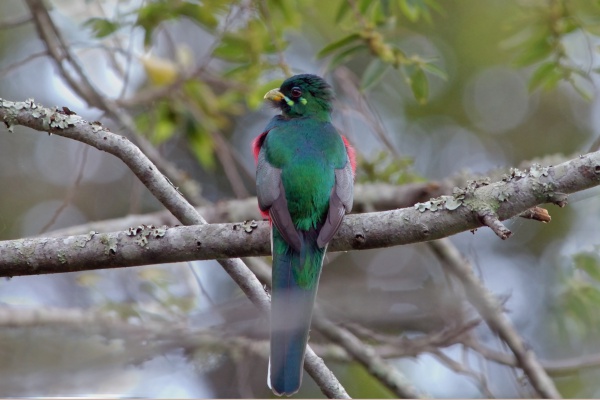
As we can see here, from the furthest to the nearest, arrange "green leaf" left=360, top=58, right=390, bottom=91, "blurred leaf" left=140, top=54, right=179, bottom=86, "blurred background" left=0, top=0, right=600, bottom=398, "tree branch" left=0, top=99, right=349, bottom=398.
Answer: "blurred leaf" left=140, top=54, right=179, bottom=86
"green leaf" left=360, top=58, right=390, bottom=91
"blurred background" left=0, top=0, right=600, bottom=398
"tree branch" left=0, top=99, right=349, bottom=398

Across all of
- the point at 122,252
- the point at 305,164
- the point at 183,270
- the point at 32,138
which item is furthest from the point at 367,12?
the point at 32,138

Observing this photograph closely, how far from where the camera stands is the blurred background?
457 cm

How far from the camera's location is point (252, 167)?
9.02 m

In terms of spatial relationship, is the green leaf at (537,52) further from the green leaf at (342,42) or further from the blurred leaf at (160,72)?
the blurred leaf at (160,72)

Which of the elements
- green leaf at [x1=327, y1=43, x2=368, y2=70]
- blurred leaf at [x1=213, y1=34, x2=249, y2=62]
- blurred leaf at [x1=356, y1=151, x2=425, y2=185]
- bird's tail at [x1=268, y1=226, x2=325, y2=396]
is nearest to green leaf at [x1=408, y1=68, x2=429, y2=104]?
green leaf at [x1=327, y1=43, x2=368, y2=70]

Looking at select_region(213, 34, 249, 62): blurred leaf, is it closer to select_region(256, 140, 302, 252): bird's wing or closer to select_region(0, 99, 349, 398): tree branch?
select_region(256, 140, 302, 252): bird's wing

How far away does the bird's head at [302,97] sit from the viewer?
524 cm

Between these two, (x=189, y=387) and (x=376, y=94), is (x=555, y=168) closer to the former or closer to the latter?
(x=189, y=387)

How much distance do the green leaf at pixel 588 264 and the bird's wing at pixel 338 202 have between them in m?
1.85

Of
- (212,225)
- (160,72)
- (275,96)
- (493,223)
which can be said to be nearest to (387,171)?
(275,96)

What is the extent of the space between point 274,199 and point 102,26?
2.74 m

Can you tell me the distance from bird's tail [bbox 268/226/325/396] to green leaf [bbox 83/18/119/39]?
9.57 feet

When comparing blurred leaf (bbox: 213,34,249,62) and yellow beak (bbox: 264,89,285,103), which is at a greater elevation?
blurred leaf (bbox: 213,34,249,62)

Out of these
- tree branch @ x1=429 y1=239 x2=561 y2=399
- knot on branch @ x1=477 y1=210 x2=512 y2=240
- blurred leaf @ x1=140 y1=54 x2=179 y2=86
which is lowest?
tree branch @ x1=429 y1=239 x2=561 y2=399
